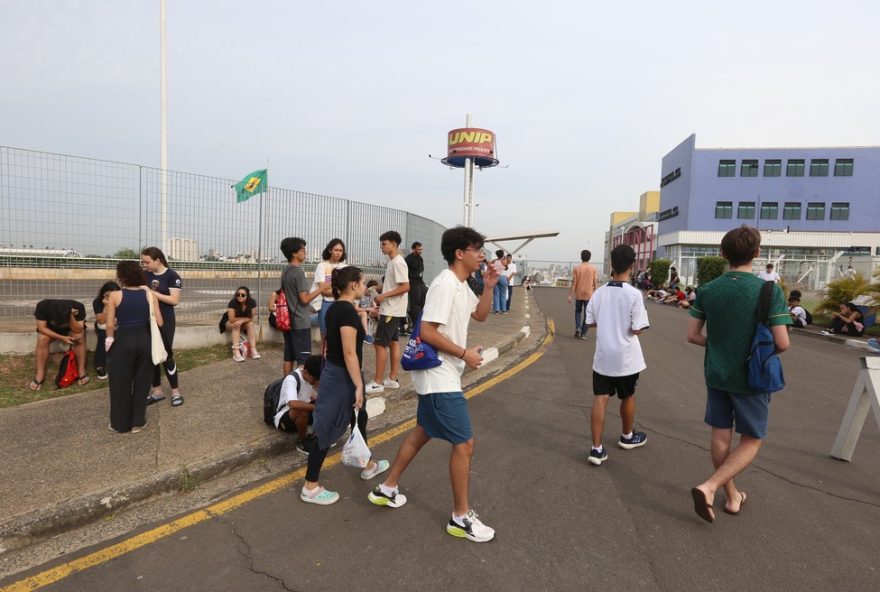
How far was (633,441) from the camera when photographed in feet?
14.6

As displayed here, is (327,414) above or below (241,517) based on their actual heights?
above

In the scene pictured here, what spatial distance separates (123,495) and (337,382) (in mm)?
1514

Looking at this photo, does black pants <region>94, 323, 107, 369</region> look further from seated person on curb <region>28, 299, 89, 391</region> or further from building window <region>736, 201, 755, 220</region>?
building window <region>736, 201, 755, 220</region>

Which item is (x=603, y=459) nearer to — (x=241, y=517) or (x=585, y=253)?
(x=241, y=517)

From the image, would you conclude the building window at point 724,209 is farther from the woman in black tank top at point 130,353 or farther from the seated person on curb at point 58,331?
the woman in black tank top at point 130,353

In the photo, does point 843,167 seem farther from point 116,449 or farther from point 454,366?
point 116,449

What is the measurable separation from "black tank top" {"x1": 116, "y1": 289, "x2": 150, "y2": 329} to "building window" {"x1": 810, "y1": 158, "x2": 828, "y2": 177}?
57.2 meters

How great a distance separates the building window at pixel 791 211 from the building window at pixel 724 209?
14.8 ft

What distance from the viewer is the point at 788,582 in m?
2.62

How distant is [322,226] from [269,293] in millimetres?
1536

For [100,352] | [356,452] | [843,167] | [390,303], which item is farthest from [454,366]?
[843,167]

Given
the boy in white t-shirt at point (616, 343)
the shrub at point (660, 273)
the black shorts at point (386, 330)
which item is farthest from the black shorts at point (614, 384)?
the shrub at point (660, 273)

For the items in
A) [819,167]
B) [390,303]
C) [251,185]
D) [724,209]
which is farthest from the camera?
[724,209]

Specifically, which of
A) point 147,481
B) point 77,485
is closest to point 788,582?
point 147,481
